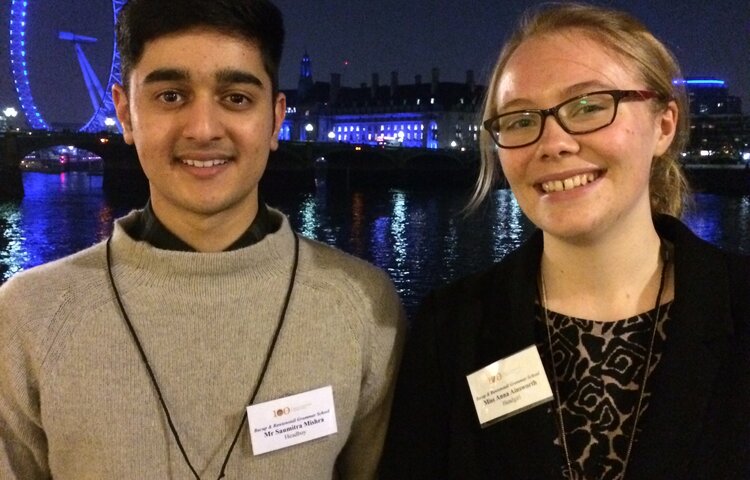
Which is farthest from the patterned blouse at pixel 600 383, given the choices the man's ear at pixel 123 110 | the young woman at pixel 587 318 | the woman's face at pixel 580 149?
the man's ear at pixel 123 110

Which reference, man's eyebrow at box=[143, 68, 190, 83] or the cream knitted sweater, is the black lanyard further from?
man's eyebrow at box=[143, 68, 190, 83]

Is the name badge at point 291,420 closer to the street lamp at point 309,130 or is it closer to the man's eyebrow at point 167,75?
the man's eyebrow at point 167,75

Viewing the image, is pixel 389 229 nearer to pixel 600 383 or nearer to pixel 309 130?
pixel 600 383

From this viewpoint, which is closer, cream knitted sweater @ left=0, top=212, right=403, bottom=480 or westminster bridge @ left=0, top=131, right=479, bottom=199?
cream knitted sweater @ left=0, top=212, right=403, bottom=480

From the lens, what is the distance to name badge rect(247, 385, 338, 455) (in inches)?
52.7

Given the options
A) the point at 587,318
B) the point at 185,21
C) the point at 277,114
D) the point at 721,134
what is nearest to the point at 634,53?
the point at 587,318

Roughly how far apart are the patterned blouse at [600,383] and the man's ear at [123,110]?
0.90 metres

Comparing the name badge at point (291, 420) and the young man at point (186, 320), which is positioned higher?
the young man at point (186, 320)

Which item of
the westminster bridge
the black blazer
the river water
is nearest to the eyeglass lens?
the black blazer

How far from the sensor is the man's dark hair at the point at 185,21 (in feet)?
4.42

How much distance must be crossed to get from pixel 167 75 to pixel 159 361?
529 mm

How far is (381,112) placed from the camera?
64375 mm

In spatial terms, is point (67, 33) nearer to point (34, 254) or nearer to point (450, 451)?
point (34, 254)

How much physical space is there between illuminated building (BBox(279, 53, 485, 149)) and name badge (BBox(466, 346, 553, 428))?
180 ft
